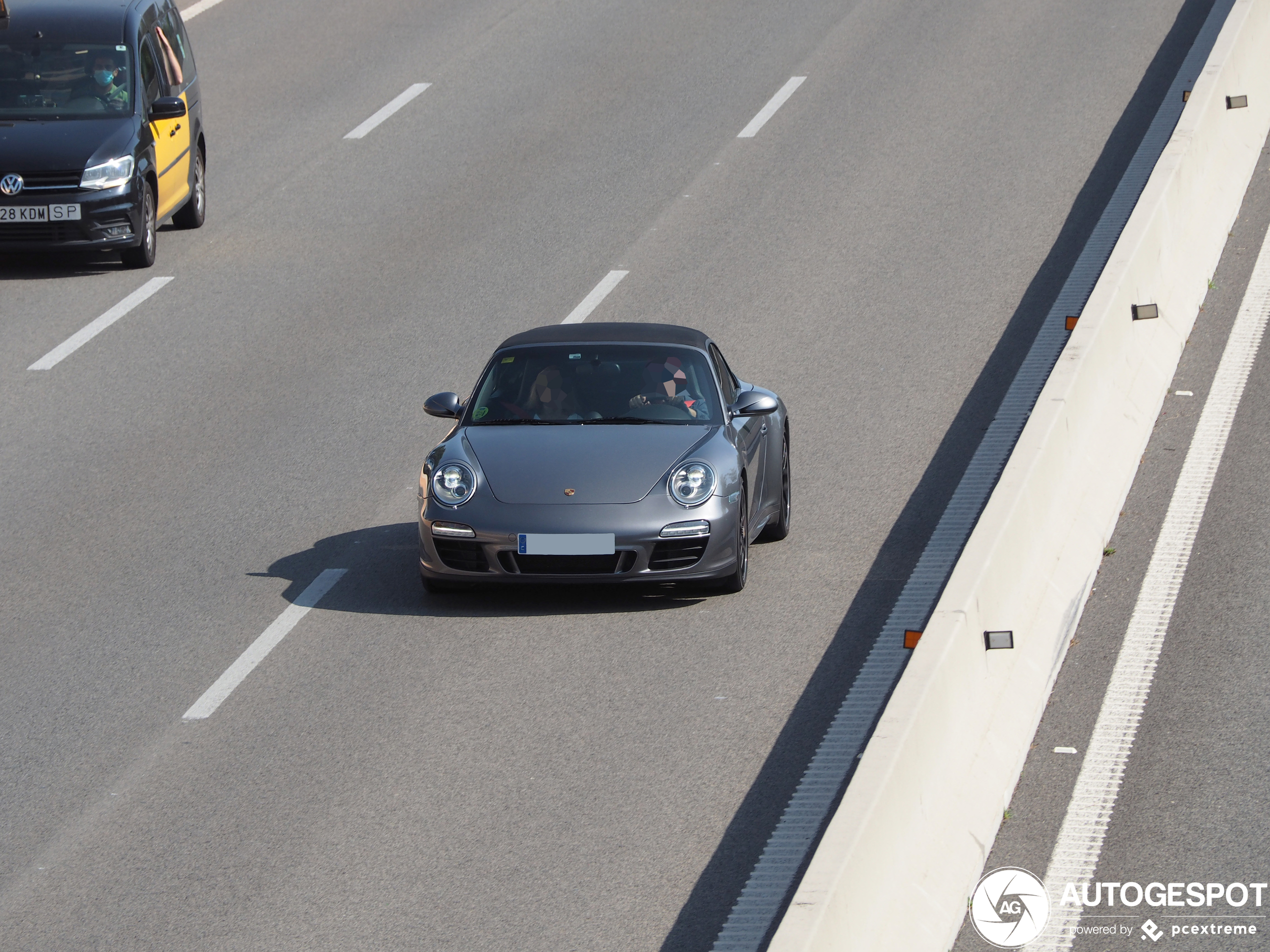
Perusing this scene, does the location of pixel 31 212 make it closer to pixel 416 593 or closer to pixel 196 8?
pixel 416 593

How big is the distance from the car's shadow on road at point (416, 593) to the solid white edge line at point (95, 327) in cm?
499


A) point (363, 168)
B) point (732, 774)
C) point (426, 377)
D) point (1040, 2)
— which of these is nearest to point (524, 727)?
point (732, 774)

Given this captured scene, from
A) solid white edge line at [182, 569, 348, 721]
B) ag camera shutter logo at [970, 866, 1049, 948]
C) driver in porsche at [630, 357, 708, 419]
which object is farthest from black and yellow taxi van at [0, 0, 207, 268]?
ag camera shutter logo at [970, 866, 1049, 948]

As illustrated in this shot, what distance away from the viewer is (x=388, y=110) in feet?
72.3

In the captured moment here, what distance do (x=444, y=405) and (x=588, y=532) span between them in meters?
1.45

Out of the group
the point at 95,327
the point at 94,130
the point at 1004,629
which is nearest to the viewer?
the point at 1004,629

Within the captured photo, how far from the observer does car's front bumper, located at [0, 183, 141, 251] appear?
16.5 metres

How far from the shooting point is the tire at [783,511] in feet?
35.5

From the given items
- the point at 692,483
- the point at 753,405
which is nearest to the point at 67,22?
the point at 753,405

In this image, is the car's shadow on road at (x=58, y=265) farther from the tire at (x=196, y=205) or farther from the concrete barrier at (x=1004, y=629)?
the concrete barrier at (x=1004, y=629)

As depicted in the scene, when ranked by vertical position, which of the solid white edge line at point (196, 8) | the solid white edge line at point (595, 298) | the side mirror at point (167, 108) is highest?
the side mirror at point (167, 108)

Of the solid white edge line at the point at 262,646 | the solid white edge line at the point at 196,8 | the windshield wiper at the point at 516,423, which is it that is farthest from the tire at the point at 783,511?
the solid white edge line at the point at 196,8

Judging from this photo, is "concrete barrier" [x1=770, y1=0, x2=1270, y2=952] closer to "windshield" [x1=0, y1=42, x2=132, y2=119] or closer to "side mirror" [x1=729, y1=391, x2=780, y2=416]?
"side mirror" [x1=729, y1=391, x2=780, y2=416]

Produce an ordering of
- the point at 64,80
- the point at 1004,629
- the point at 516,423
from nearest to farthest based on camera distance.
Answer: the point at 1004,629 → the point at 516,423 → the point at 64,80
